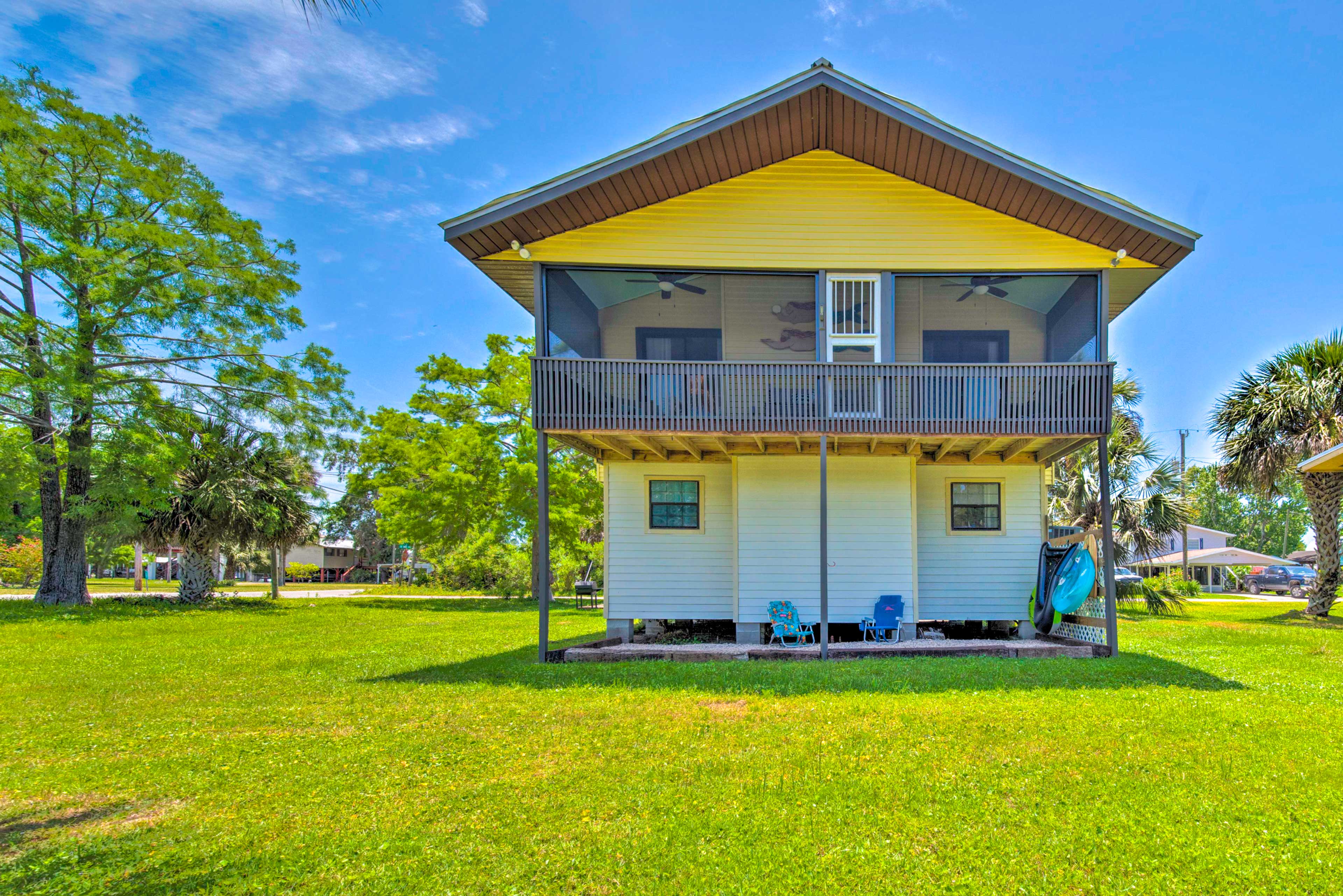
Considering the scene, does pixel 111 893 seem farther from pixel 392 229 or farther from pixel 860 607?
pixel 392 229

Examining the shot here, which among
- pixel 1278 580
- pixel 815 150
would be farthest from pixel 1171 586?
pixel 1278 580

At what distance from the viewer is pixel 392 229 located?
20312 mm

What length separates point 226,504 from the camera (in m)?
22.0

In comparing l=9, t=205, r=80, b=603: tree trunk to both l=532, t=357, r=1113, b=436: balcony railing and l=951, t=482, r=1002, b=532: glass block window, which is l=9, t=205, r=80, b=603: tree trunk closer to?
l=532, t=357, r=1113, b=436: balcony railing

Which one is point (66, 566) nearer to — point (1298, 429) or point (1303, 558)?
point (1298, 429)

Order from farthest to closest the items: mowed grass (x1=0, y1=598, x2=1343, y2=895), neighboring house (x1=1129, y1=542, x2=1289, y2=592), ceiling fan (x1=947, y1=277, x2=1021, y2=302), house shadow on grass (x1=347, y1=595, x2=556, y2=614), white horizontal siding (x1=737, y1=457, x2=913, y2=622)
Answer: neighboring house (x1=1129, y1=542, x2=1289, y2=592) → house shadow on grass (x1=347, y1=595, x2=556, y2=614) → white horizontal siding (x1=737, y1=457, x2=913, y2=622) → ceiling fan (x1=947, y1=277, x2=1021, y2=302) → mowed grass (x1=0, y1=598, x2=1343, y2=895)

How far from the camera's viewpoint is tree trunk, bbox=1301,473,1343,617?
701 inches

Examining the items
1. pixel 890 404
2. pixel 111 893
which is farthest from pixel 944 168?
pixel 111 893

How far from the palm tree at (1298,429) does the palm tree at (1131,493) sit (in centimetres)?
346

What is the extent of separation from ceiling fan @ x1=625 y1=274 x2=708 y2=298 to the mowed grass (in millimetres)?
6026

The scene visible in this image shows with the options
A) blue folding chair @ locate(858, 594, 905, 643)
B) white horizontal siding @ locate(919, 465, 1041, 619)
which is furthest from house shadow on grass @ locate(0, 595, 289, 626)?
white horizontal siding @ locate(919, 465, 1041, 619)

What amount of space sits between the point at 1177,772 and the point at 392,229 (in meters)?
20.7

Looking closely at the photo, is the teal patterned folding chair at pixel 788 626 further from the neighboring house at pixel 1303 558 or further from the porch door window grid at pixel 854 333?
the neighboring house at pixel 1303 558

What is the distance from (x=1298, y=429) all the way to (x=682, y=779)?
21161 mm
